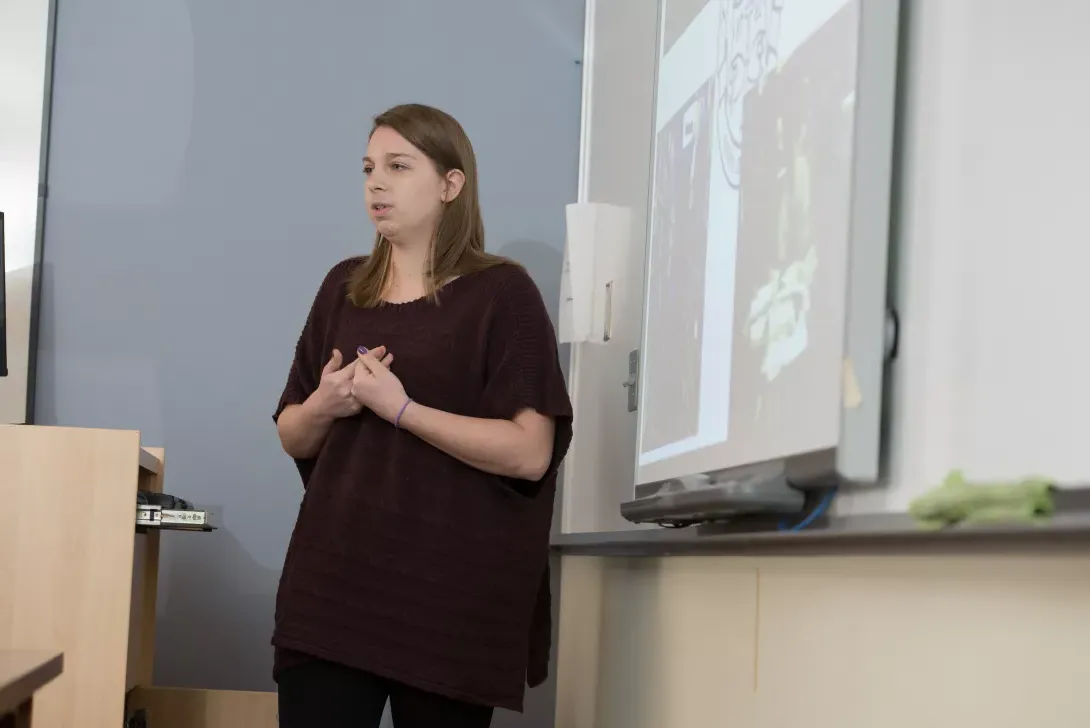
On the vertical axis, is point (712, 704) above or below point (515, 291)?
below

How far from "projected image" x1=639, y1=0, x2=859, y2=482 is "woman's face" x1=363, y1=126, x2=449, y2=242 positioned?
1.26 feet

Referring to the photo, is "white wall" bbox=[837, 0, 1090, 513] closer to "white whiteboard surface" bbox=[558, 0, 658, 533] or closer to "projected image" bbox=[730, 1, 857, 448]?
"projected image" bbox=[730, 1, 857, 448]

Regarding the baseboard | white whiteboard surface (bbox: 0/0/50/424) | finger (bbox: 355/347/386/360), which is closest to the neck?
finger (bbox: 355/347/386/360)

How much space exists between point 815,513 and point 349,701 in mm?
741

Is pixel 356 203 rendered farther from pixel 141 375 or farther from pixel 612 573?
pixel 612 573

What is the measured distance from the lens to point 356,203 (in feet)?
10.1

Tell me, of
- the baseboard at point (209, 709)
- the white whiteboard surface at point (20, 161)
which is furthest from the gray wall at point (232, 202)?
the baseboard at point (209, 709)

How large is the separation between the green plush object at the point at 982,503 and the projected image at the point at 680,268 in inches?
28.2

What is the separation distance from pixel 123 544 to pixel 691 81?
3.96 feet

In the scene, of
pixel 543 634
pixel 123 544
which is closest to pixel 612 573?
pixel 543 634

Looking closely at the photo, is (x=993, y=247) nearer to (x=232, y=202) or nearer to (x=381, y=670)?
(x=381, y=670)

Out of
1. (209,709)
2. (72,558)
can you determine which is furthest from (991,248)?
(209,709)

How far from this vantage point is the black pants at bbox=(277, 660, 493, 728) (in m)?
1.68

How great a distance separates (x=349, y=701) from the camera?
1682mm
